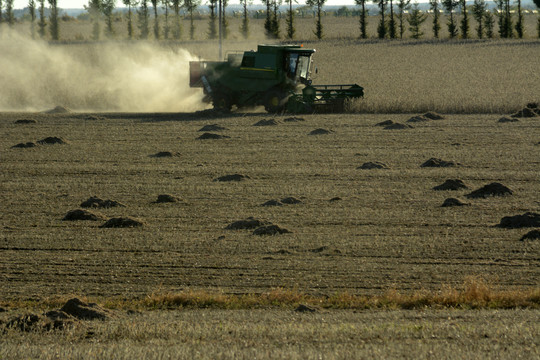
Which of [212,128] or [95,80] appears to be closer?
[212,128]

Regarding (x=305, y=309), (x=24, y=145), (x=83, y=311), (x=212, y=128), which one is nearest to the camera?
(x=83, y=311)

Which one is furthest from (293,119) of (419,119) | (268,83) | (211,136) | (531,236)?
(531,236)

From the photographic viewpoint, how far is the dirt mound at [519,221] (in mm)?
12172

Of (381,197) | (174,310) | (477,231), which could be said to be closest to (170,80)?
→ (381,197)

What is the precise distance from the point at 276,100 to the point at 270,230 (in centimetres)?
1887

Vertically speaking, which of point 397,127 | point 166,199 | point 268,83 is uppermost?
point 268,83

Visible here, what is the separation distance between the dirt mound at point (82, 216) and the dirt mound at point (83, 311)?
5.24 metres

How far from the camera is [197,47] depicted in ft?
205

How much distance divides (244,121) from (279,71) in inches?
132

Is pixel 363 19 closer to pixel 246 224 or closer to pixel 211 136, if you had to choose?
pixel 211 136

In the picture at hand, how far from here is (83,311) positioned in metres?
7.79

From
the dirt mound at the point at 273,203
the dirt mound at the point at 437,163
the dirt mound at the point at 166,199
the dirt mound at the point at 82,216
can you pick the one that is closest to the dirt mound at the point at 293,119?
the dirt mound at the point at 437,163

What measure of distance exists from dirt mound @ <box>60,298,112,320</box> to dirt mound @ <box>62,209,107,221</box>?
524 centimetres

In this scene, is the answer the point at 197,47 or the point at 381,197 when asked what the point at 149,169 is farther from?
the point at 197,47
